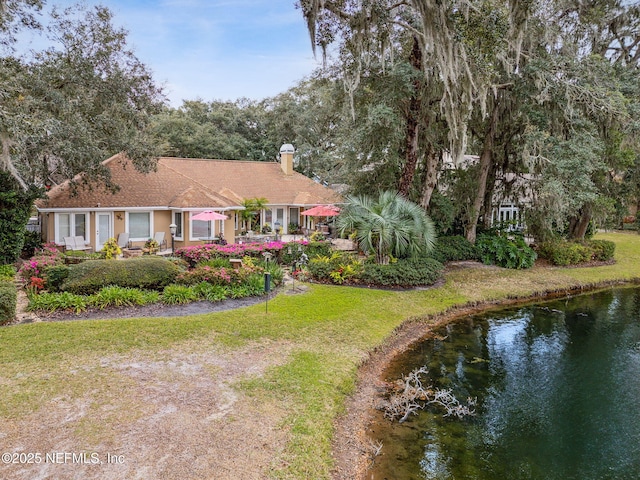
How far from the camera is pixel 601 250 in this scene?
65.1ft

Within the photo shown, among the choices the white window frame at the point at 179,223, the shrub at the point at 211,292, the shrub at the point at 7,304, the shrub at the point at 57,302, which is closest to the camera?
the shrub at the point at 7,304

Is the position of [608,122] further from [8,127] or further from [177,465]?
[8,127]

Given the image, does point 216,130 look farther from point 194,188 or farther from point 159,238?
point 159,238

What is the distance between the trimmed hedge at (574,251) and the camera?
1856 cm

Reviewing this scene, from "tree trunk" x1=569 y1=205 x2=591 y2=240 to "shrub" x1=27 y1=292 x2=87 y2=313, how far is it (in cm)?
2023

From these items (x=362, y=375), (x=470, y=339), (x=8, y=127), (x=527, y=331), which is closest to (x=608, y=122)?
(x=527, y=331)

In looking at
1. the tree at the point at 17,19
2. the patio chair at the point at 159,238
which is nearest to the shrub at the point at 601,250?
the patio chair at the point at 159,238

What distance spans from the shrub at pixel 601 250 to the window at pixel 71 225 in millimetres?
22631

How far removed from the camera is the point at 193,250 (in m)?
14.5

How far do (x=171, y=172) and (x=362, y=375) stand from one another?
17.3 metres

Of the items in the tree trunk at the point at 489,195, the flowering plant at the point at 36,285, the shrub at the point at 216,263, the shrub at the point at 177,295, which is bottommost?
the shrub at the point at 177,295

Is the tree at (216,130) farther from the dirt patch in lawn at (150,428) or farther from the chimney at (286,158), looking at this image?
the dirt patch in lawn at (150,428)

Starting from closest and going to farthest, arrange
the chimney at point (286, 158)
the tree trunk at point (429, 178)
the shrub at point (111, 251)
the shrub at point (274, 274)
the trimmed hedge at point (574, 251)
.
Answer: the shrub at point (274, 274) → the shrub at point (111, 251) → the tree trunk at point (429, 178) → the trimmed hedge at point (574, 251) → the chimney at point (286, 158)

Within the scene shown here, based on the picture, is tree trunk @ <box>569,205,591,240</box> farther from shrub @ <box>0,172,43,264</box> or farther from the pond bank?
shrub @ <box>0,172,43,264</box>
